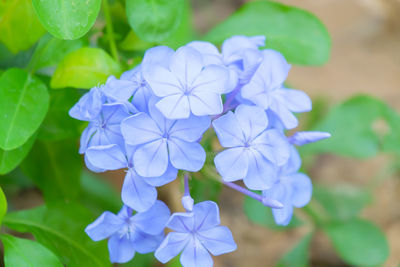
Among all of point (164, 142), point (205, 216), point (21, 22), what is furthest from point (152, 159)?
point (21, 22)

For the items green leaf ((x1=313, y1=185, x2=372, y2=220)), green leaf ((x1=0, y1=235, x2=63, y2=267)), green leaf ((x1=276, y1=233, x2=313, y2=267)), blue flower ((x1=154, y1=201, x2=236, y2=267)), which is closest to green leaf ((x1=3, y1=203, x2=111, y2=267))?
green leaf ((x1=0, y1=235, x2=63, y2=267))

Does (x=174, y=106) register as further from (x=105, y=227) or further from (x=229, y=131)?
(x=105, y=227)

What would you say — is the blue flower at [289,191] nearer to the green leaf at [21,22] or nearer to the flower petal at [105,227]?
the flower petal at [105,227]

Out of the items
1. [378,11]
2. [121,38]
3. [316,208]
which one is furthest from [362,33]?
[121,38]

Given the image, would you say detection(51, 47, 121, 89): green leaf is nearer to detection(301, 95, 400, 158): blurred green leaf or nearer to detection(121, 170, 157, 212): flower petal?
detection(121, 170, 157, 212): flower petal

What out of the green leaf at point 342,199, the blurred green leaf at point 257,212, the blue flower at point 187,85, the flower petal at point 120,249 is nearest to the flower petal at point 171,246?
the flower petal at point 120,249
